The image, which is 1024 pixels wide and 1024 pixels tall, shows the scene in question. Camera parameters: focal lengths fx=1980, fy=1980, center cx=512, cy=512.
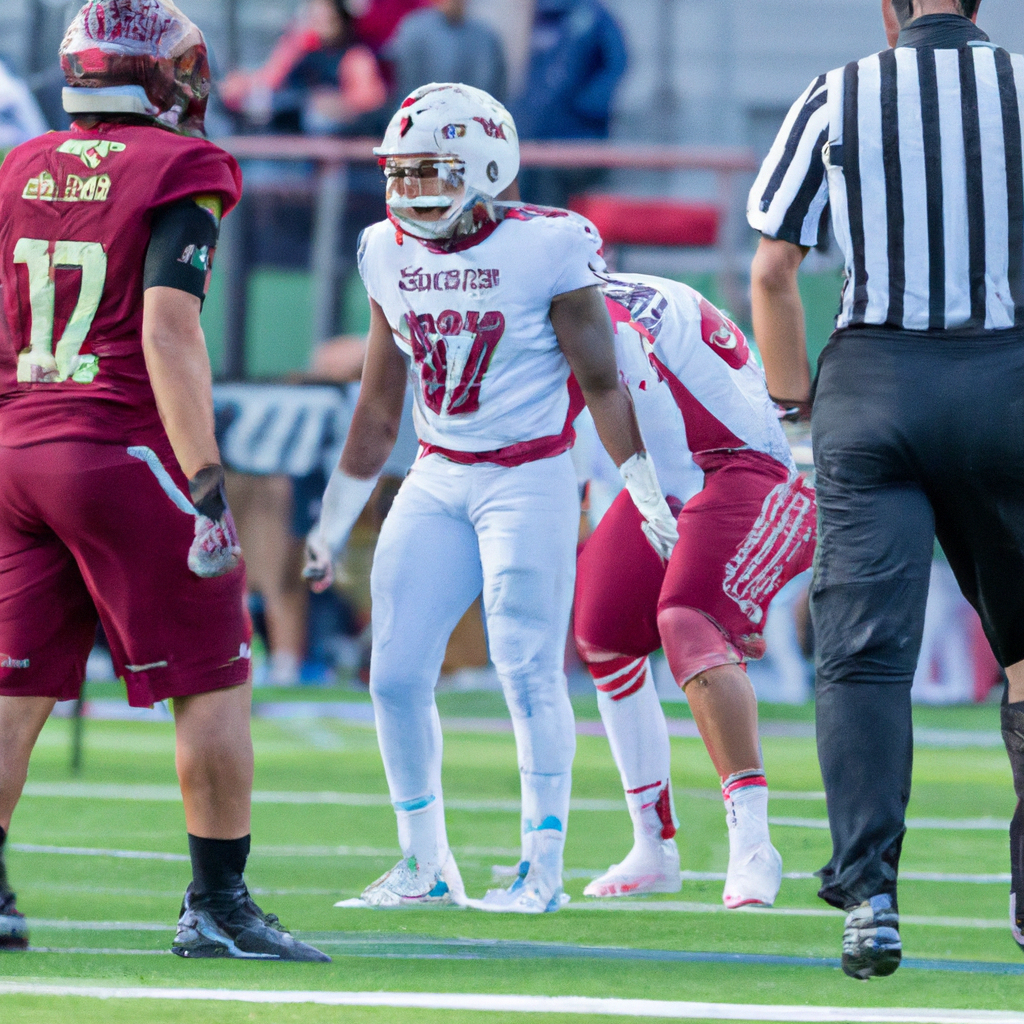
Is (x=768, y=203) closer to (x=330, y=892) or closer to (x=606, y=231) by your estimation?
(x=330, y=892)

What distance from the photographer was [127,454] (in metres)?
3.77

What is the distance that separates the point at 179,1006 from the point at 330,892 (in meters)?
1.54

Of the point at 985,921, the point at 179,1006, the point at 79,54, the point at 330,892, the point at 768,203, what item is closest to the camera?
the point at 179,1006

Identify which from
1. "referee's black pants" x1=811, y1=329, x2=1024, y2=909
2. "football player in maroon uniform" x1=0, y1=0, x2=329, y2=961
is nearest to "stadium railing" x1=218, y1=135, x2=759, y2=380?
"football player in maroon uniform" x1=0, y1=0, x2=329, y2=961

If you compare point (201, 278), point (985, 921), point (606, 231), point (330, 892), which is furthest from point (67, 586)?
point (606, 231)

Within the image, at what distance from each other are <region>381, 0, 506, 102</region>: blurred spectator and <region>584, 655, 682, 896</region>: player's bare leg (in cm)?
613

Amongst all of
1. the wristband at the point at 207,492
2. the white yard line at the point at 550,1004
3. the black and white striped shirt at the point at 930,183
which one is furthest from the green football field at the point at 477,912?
the black and white striped shirt at the point at 930,183

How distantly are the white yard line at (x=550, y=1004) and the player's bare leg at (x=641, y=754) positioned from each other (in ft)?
4.95

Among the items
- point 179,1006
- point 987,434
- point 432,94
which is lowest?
point 179,1006

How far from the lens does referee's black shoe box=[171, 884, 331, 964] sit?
380 centimetres

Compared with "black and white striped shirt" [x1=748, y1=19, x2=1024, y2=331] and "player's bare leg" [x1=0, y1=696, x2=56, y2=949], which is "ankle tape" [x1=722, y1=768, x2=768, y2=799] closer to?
"black and white striped shirt" [x1=748, y1=19, x2=1024, y2=331]

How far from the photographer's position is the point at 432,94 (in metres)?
4.59

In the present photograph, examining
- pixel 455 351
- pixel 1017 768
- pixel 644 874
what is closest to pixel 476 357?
pixel 455 351

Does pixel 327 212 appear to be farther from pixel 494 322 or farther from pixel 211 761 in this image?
pixel 211 761
